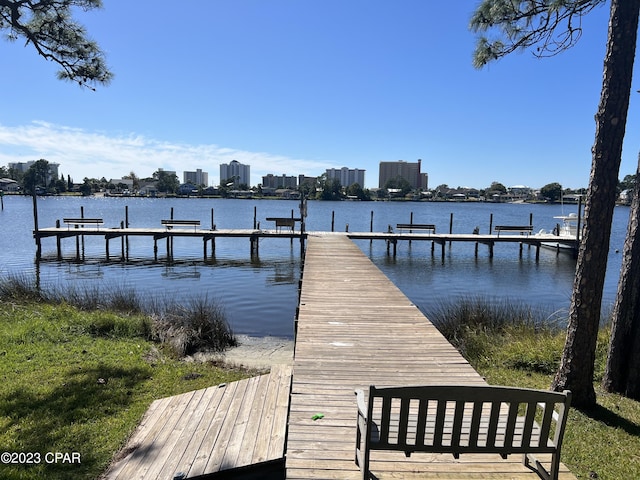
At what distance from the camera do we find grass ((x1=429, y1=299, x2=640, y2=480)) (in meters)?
3.76

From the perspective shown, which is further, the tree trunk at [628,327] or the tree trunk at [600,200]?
the tree trunk at [628,327]

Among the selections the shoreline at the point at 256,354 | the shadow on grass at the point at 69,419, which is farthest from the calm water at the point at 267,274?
the shadow on grass at the point at 69,419

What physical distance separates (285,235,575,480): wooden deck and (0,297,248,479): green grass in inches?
73.1

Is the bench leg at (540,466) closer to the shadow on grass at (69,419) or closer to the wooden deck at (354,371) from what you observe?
the wooden deck at (354,371)

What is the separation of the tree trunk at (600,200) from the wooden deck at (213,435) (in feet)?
10.7

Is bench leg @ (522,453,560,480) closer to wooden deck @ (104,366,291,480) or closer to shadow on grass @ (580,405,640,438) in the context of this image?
wooden deck @ (104,366,291,480)

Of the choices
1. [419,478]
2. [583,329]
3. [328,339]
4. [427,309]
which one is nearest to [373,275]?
[427,309]

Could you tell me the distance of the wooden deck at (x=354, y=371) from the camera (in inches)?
114

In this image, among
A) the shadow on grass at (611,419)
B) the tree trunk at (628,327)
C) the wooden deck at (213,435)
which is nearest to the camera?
the wooden deck at (213,435)

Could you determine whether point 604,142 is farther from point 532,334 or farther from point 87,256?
point 87,256

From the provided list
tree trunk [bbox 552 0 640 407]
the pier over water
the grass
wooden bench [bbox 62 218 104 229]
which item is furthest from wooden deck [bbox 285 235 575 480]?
wooden bench [bbox 62 218 104 229]

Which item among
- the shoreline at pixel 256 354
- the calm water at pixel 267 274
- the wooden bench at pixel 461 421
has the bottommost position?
the calm water at pixel 267 274

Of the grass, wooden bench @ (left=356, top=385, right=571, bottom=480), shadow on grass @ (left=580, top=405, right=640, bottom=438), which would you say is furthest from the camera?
shadow on grass @ (left=580, top=405, right=640, bottom=438)

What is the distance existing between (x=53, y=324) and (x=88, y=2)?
6.12 metres
